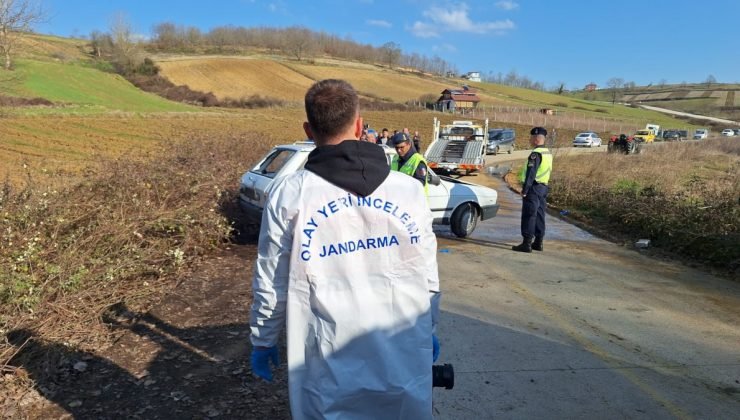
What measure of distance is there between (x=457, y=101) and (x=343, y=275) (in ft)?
→ 221

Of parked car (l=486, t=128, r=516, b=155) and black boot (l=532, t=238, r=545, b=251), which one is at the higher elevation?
parked car (l=486, t=128, r=516, b=155)

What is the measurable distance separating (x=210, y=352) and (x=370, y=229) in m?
2.86

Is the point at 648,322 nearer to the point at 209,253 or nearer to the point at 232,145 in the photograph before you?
the point at 209,253

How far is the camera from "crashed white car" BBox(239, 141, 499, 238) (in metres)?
7.22

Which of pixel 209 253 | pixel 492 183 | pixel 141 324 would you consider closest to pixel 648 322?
pixel 141 324

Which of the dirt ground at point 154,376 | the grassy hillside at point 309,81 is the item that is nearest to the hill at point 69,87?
the grassy hillside at point 309,81

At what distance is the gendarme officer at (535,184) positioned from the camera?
7.29 metres

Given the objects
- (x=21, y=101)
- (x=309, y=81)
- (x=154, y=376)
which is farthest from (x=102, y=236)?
(x=309, y=81)

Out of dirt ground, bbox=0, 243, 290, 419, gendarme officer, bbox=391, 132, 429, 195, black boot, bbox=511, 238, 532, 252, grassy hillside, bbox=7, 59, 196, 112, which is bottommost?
dirt ground, bbox=0, 243, 290, 419

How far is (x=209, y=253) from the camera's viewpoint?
690cm

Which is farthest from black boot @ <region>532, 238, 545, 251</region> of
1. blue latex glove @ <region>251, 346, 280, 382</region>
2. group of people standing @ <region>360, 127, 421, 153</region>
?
blue latex glove @ <region>251, 346, 280, 382</region>

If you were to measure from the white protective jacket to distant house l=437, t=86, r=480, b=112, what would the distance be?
64381mm

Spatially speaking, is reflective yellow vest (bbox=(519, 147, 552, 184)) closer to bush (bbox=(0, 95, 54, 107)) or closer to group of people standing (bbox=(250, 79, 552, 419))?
group of people standing (bbox=(250, 79, 552, 419))

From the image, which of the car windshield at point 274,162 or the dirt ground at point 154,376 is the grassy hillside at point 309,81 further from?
the dirt ground at point 154,376
